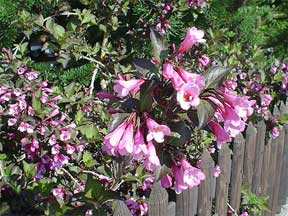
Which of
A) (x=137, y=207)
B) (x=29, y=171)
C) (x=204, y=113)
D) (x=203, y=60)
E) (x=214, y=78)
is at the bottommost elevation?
(x=137, y=207)

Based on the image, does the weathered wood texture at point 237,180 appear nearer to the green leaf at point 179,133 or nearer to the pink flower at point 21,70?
the green leaf at point 179,133

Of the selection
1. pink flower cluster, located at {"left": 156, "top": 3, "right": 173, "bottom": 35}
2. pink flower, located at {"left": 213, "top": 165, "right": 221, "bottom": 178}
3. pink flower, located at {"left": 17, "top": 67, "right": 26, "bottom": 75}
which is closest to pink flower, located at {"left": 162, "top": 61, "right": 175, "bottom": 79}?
pink flower, located at {"left": 213, "top": 165, "right": 221, "bottom": 178}

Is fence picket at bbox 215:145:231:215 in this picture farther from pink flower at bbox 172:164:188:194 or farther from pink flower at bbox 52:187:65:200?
pink flower at bbox 172:164:188:194

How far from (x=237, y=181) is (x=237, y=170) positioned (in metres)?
0.07

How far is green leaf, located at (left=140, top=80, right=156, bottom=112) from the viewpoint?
1.37 meters

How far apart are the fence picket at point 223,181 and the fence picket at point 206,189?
0.13m

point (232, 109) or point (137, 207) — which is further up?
point (232, 109)

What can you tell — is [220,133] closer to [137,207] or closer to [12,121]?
[137,207]

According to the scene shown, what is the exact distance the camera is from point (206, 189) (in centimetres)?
232

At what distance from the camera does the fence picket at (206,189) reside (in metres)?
2.24

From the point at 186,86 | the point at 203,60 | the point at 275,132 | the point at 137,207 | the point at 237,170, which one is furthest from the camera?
the point at 275,132

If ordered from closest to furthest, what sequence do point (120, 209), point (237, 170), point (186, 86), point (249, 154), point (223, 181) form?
point (186, 86)
point (120, 209)
point (223, 181)
point (237, 170)
point (249, 154)

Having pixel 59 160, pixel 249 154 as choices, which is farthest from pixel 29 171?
pixel 249 154

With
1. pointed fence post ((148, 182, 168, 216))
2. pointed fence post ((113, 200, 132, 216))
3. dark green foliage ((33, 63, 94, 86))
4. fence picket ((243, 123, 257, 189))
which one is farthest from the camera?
fence picket ((243, 123, 257, 189))
